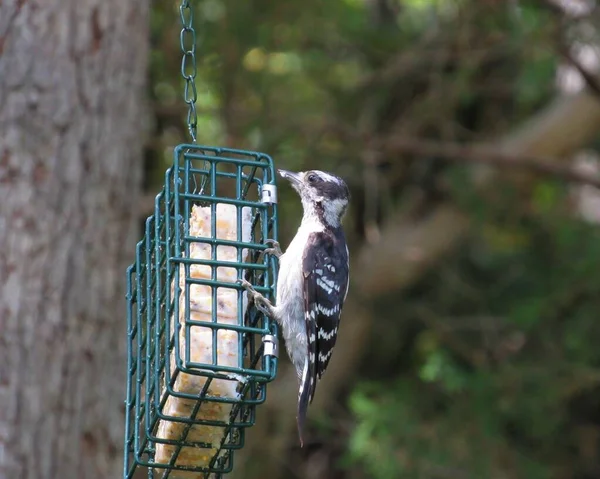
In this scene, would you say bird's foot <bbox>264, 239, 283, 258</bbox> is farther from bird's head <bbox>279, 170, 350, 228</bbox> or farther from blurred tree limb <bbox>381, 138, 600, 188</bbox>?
blurred tree limb <bbox>381, 138, 600, 188</bbox>

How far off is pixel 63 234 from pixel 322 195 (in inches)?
51.0

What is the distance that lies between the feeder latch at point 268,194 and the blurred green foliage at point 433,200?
3638 millimetres

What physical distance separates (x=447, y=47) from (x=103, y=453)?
4.55m

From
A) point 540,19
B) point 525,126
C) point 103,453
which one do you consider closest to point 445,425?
point 525,126

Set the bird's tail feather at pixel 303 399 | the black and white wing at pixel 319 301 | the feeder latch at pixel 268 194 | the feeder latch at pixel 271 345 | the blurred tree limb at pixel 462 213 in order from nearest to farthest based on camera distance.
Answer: the feeder latch at pixel 271 345
the feeder latch at pixel 268 194
the bird's tail feather at pixel 303 399
the black and white wing at pixel 319 301
the blurred tree limb at pixel 462 213

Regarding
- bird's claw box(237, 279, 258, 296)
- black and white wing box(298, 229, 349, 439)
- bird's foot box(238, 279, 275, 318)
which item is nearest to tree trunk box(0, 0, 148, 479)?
black and white wing box(298, 229, 349, 439)

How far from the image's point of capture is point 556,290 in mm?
9023

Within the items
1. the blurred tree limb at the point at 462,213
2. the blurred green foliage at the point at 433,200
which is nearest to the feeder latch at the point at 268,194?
the blurred green foliage at the point at 433,200

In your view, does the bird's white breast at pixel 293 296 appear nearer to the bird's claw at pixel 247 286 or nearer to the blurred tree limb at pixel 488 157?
the bird's claw at pixel 247 286

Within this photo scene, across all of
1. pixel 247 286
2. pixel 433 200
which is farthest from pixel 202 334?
pixel 433 200

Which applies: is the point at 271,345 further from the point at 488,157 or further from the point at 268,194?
the point at 488,157

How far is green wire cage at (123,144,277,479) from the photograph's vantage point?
4418 mm

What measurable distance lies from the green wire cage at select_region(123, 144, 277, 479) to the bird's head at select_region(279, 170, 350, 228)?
99 centimetres

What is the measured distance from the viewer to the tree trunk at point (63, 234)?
18.2 feet
